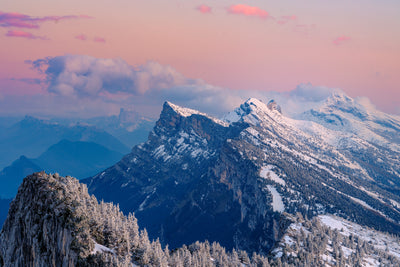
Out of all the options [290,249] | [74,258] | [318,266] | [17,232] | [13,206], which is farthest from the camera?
[290,249]

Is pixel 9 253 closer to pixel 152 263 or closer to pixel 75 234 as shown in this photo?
pixel 75 234

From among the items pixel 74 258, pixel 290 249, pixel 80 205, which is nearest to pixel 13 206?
pixel 80 205

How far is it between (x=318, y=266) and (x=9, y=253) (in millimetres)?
139566

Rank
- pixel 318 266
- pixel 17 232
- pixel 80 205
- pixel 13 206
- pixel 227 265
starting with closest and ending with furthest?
1. pixel 80 205
2. pixel 17 232
3. pixel 13 206
4. pixel 227 265
5. pixel 318 266

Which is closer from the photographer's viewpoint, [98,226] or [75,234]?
[75,234]

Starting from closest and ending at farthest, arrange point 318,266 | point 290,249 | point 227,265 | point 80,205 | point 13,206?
point 80,205 < point 13,206 < point 227,265 < point 318,266 < point 290,249

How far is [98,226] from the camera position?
4847 inches

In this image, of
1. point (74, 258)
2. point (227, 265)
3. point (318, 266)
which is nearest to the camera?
point (74, 258)

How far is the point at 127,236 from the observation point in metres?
126

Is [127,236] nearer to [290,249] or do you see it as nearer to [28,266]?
[28,266]

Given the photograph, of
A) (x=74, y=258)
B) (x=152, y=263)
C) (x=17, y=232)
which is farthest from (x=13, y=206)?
(x=152, y=263)

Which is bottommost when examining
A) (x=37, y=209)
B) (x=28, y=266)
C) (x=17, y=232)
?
(x=28, y=266)

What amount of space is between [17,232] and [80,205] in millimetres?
30912

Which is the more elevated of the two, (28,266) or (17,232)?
(17,232)
